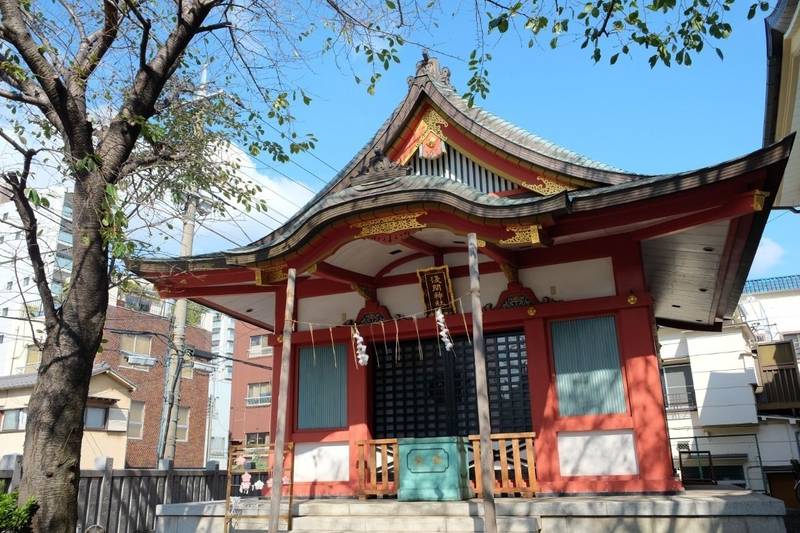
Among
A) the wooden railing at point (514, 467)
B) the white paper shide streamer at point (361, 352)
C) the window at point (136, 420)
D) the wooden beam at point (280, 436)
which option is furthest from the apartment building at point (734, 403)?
Answer: the window at point (136, 420)

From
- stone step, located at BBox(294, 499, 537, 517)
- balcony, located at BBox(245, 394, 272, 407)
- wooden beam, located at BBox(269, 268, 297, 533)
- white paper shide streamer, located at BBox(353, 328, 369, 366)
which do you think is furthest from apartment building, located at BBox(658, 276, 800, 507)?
balcony, located at BBox(245, 394, 272, 407)

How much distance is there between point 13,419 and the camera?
98.2 ft

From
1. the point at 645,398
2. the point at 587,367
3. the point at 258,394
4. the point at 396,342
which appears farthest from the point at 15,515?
the point at 258,394

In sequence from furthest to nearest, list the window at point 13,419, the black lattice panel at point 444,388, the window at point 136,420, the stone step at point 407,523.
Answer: the window at point 136,420
the window at point 13,419
the black lattice panel at point 444,388
the stone step at point 407,523

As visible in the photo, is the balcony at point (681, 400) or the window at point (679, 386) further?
the window at point (679, 386)

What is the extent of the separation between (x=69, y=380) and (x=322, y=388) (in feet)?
15.8

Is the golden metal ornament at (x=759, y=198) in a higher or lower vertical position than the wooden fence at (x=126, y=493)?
higher

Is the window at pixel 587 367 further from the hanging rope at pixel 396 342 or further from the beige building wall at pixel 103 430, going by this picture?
the beige building wall at pixel 103 430

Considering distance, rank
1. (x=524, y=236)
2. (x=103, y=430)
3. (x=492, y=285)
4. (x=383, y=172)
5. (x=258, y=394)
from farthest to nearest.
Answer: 1. (x=258, y=394)
2. (x=103, y=430)
3. (x=492, y=285)
4. (x=383, y=172)
5. (x=524, y=236)

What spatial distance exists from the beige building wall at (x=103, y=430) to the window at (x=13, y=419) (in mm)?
239

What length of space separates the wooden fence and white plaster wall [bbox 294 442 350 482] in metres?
3.43

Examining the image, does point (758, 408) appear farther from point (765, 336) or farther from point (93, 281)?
point (93, 281)

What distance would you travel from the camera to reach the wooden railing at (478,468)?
29.7 feet

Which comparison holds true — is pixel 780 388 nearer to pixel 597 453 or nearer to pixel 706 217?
pixel 597 453
